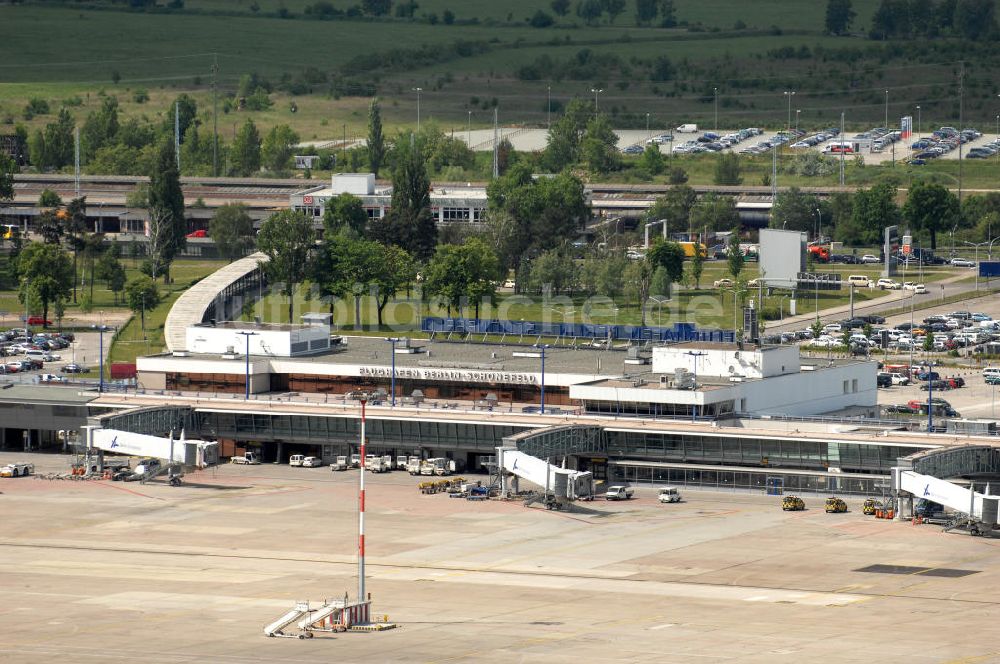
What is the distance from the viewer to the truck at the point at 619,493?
16675cm

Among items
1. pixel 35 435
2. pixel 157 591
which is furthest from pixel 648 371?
pixel 157 591

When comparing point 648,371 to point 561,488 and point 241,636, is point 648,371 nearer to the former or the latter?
point 561,488

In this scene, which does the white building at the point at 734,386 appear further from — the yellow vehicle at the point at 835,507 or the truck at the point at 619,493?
the yellow vehicle at the point at 835,507

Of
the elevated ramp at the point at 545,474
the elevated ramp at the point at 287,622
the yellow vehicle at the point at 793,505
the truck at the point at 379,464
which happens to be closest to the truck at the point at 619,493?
the elevated ramp at the point at 545,474

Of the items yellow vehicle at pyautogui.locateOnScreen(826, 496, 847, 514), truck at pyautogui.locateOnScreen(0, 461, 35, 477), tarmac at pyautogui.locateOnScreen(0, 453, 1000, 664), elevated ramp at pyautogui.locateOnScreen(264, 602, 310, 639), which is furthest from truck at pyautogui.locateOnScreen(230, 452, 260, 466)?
elevated ramp at pyautogui.locateOnScreen(264, 602, 310, 639)

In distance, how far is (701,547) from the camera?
14788 centimetres

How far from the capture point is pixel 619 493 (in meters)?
167

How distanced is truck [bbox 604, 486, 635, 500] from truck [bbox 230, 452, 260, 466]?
106ft

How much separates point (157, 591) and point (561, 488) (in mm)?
37296

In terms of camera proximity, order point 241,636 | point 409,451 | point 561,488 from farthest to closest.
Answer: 1. point 409,451
2. point 561,488
3. point 241,636

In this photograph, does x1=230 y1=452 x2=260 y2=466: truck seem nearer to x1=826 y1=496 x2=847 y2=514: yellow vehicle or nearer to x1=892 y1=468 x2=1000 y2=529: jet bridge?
x1=826 y1=496 x2=847 y2=514: yellow vehicle

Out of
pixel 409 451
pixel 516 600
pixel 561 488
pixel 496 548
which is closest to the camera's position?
pixel 516 600

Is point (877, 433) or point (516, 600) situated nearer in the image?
point (516, 600)

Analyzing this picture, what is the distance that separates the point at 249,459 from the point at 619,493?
34.1 metres
